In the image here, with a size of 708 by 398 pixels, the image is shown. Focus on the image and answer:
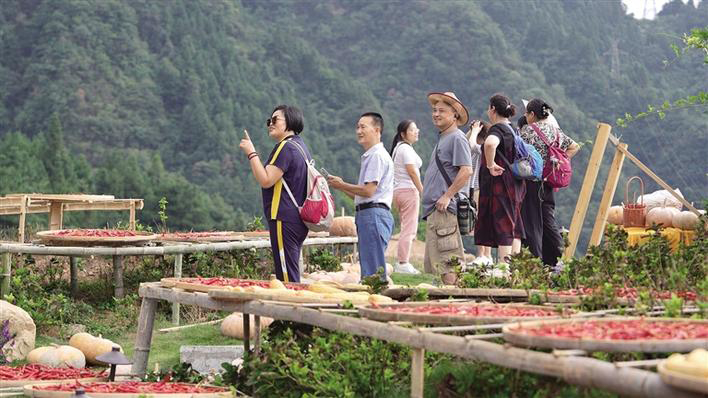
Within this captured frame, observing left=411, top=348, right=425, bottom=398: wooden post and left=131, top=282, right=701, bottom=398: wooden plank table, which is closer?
left=131, top=282, right=701, bottom=398: wooden plank table

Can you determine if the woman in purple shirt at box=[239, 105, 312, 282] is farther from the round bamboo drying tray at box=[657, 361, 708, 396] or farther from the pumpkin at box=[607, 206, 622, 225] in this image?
the pumpkin at box=[607, 206, 622, 225]

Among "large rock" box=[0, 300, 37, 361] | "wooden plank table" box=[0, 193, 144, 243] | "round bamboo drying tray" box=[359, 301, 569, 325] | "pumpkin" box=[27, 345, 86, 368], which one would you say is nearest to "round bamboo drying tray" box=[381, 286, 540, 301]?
"round bamboo drying tray" box=[359, 301, 569, 325]

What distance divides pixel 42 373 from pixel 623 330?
378cm

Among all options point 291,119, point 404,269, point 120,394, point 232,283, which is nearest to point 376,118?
point 291,119

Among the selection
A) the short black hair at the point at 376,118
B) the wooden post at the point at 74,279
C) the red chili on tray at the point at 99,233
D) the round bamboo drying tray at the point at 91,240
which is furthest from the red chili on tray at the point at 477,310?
the wooden post at the point at 74,279

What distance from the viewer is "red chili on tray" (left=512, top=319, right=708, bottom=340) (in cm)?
505

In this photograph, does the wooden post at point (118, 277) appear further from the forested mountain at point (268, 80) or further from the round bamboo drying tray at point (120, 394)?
the forested mountain at point (268, 80)

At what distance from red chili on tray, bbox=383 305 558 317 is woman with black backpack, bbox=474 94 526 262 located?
3257 millimetres

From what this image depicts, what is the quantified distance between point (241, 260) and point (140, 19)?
50269 mm

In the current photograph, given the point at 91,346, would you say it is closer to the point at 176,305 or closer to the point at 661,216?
the point at 176,305

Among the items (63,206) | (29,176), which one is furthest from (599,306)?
(29,176)

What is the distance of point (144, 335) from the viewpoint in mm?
7898

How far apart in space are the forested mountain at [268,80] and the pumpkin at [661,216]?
88.0 feet

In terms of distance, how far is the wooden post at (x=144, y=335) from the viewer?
7887mm
